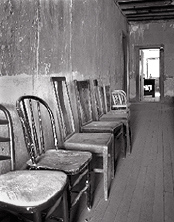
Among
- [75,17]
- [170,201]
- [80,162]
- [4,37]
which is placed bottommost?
[170,201]

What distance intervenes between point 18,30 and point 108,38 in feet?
13.1

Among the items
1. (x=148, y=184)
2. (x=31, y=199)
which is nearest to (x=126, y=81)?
(x=148, y=184)

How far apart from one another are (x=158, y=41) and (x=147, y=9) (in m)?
1.99

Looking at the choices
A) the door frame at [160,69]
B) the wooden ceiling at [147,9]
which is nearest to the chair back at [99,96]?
the wooden ceiling at [147,9]

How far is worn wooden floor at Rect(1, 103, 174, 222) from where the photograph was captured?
2.05 meters

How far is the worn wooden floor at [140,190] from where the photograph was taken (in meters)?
2.05

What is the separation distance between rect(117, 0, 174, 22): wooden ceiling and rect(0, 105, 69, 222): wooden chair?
20.7ft

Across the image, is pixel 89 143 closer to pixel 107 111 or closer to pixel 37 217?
pixel 37 217

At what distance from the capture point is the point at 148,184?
2.63 meters

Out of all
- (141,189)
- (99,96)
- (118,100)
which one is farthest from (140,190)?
(118,100)

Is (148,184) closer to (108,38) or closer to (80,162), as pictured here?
(80,162)

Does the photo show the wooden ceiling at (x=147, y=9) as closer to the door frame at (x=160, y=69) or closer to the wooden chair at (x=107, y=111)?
the door frame at (x=160, y=69)

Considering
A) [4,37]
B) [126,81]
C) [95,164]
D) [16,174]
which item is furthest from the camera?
[126,81]

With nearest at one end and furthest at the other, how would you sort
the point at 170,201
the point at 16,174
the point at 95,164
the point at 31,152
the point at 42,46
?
the point at 16,174
the point at 31,152
the point at 170,201
the point at 42,46
the point at 95,164
